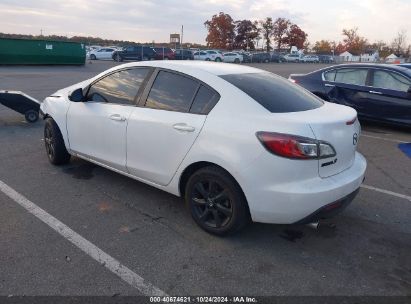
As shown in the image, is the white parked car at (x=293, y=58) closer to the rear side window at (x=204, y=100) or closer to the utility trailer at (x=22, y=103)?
the utility trailer at (x=22, y=103)

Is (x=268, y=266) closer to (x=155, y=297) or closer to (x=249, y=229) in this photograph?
(x=249, y=229)

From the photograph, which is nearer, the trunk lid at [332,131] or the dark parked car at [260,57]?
the trunk lid at [332,131]

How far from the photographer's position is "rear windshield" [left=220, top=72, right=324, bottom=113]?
344 centimetres

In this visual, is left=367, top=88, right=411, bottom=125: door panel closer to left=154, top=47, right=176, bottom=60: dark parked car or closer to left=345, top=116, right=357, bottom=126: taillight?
left=345, top=116, right=357, bottom=126: taillight

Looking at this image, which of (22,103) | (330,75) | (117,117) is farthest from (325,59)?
(117,117)

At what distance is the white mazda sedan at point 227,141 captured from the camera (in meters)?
3.05

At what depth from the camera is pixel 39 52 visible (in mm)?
25781

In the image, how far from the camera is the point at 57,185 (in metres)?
4.68

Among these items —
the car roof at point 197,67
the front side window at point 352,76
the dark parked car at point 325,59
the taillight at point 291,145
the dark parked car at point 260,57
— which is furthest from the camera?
the dark parked car at point 325,59

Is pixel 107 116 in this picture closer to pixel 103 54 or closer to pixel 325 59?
pixel 103 54

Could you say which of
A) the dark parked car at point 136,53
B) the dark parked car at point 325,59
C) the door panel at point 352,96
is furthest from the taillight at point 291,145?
the dark parked car at point 325,59

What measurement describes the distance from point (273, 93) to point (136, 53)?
35940mm

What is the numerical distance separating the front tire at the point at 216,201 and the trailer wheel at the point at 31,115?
591 centimetres

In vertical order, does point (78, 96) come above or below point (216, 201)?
above
